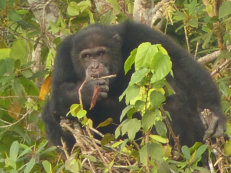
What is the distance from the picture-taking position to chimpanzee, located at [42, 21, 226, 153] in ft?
19.6

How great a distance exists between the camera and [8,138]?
656 centimetres

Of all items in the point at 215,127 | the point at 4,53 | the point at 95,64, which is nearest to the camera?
the point at 215,127

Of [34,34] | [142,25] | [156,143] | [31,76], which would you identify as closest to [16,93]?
[31,76]

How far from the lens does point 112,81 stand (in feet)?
21.1

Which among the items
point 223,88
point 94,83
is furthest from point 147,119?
point 223,88

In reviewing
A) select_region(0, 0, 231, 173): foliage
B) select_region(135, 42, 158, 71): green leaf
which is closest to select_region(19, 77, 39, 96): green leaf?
select_region(0, 0, 231, 173): foliage

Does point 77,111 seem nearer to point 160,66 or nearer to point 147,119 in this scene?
point 147,119

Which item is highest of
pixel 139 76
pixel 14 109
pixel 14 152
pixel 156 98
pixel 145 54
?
pixel 145 54

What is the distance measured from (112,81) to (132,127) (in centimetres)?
233

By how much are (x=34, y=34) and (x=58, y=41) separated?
0.24 metres

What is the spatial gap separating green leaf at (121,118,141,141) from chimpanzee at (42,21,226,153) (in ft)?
5.01

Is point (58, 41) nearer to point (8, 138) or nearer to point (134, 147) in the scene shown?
point (8, 138)

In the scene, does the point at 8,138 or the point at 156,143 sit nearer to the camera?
the point at 156,143

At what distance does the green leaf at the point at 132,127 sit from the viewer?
4.09 metres
